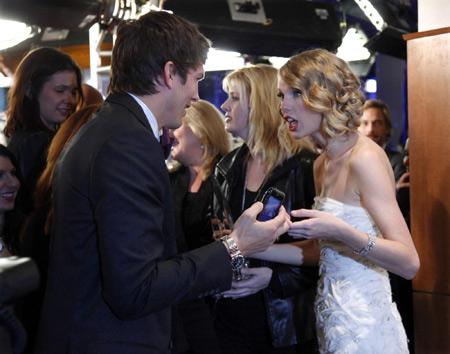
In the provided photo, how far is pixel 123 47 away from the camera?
164 cm

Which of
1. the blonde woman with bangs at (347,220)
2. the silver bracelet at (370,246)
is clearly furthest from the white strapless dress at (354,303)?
the silver bracelet at (370,246)

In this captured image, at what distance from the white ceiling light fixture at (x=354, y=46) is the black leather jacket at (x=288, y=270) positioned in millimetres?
5820

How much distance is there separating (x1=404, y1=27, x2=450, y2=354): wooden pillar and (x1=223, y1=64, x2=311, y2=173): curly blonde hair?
696mm

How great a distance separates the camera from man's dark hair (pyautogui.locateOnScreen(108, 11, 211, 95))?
1.60 metres

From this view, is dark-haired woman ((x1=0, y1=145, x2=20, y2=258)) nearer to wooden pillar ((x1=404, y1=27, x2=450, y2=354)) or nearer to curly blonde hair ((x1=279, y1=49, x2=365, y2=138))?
curly blonde hair ((x1=279, y1=49, x2=365, y2=138))

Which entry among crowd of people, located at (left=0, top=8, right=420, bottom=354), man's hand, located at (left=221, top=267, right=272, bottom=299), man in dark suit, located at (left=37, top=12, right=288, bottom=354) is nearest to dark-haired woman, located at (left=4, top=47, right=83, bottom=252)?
crowd of people, located at (left=0, top=8, right=420, bottom=354)

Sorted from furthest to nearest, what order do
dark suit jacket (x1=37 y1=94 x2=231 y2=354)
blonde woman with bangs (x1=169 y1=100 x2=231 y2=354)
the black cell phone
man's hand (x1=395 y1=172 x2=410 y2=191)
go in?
1. man's hand (x1=395 y1=172 x2=410 y2=191)
2. blonde woman with bangs (x1=169 y1=100 x2=231 y2=354)
3. the black cell phone
4. dark suit jacket (x1=37 y1=94 x2=231 y2=354)

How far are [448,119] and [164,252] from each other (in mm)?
1944

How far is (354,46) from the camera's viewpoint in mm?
8508

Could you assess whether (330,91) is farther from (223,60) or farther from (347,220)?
(223,60)

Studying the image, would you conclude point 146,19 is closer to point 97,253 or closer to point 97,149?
point 97,149

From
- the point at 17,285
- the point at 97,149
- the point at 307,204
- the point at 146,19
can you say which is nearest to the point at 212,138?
the point at 307,204

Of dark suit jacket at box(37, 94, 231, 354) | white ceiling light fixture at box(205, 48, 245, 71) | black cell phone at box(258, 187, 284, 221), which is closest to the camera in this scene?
dark suit jacket at box(37, 94, 231, 354)

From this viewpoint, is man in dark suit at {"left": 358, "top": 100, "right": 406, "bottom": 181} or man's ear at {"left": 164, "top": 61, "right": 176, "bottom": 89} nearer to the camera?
man's ear at {"left": 164, "top": 61, "right": 176, "bottom": 89}
